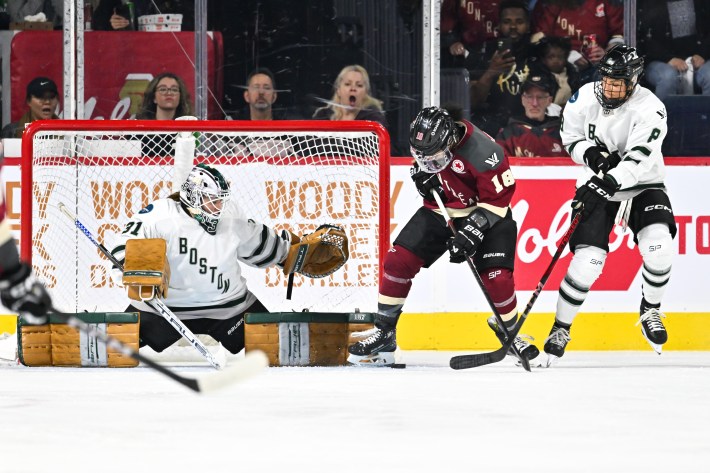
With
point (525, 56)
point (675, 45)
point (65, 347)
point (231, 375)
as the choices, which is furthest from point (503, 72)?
point (231, 375)

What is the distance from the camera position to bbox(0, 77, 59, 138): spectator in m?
5.49

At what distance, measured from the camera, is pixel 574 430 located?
304 centimetres

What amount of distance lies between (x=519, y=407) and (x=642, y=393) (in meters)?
0.52

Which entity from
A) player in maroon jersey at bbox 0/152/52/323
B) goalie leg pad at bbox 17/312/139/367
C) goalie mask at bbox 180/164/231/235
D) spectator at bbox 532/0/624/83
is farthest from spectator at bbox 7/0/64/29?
player in maroon jersey at bbox 0/152/52/323

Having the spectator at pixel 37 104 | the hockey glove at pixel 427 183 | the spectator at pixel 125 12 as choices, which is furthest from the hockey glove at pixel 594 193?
the spectator at pixel 37 104

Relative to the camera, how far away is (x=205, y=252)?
471 cm

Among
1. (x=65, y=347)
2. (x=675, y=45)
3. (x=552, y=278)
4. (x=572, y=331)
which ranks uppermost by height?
(x=675, y=45)

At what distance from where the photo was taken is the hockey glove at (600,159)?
4.66 metres

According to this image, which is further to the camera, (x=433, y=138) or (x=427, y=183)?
(x=427, y=183)

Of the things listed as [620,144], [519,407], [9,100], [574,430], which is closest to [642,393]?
[519,407]

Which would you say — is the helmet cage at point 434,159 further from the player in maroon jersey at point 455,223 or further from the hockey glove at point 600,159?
the hockey glove at point 600,159

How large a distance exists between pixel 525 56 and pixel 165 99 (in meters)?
1.53

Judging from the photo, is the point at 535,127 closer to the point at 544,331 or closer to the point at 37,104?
the point at 544,331

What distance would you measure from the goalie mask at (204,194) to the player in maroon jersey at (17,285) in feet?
6.57
